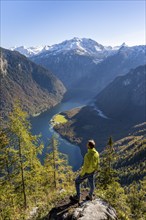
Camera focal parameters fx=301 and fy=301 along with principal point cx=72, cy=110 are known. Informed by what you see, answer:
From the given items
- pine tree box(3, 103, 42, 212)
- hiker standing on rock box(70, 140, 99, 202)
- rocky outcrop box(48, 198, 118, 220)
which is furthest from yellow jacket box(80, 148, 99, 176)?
pine tree box(3, 103, 42, 212)

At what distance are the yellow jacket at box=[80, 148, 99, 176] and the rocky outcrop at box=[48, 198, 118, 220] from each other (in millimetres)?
2514

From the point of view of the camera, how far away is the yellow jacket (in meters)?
23.4

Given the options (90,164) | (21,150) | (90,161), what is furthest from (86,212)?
(21,150)

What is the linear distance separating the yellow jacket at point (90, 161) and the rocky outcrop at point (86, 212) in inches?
99.0

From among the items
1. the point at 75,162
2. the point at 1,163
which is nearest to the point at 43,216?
the point at 1,163

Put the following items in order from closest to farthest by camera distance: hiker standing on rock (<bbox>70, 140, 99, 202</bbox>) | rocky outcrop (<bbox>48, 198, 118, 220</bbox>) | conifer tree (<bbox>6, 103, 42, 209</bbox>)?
rocky outcrop (<bbox>48, 198, 118, 220</bbox>)
hiker standing on rock (<bbox>70, 140, 99, 202</bbox>)
conifer tree (<bbox>6, 103, 42, 209</bbox>)

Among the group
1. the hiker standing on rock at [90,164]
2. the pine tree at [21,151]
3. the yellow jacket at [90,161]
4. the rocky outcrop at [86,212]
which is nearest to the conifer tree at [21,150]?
the pine tree at [21,151]

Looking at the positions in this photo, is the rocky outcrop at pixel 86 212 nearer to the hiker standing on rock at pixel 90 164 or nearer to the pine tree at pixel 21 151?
the hiker standing on rock at pixel 90 164

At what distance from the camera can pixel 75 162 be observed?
644 feet

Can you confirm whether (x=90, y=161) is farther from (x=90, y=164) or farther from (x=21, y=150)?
(x=21, y=150)

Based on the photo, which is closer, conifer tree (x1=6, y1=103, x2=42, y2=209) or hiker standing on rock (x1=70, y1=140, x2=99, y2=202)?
hiker standing on rock (x1=70, y1=140, x2=99, y2=202)

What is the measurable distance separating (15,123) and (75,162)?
166424 millimetres

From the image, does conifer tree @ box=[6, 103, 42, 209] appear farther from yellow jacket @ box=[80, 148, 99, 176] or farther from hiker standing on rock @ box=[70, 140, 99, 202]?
yellow jacket @ box=[80, 148, 99, 176]

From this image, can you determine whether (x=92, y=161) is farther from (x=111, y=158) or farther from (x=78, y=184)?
(x=111, y=158)
